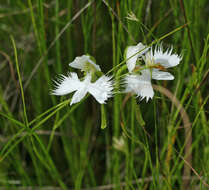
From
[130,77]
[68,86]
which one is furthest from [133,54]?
[68,86]

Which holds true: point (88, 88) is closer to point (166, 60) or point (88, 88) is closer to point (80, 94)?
point (80, 94)

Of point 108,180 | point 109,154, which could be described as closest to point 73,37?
point 109,154

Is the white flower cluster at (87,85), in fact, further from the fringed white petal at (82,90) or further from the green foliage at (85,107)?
the green foliage at (85,107)

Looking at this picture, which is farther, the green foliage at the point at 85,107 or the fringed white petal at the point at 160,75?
the green foliage at the point at 85,107

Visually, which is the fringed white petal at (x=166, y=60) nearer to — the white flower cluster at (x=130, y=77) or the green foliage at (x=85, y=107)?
the white flower cluster at (x=130, y=77)

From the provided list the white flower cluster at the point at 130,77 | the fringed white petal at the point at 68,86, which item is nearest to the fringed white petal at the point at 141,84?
the white flower cluster at the point at 130,77

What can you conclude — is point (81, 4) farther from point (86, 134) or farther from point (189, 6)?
point (86, 134)

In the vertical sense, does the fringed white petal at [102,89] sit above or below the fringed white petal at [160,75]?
below

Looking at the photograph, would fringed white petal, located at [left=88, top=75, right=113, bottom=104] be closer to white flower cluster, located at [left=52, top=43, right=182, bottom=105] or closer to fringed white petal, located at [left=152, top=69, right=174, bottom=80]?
white flower cluster, located at [left=52, top=43, right=182, bottom=105]
